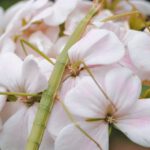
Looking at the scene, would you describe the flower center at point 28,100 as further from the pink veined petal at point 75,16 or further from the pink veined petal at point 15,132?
the pink veined petal at point 75,16

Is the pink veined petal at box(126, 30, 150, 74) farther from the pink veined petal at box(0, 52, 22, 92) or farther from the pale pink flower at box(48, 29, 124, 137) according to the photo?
the pink veined petal at box(0, 52, 22, 92)

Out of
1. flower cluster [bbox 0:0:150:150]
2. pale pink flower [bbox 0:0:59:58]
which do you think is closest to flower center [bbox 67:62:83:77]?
flower cluster [bbox 0:0:150:150]

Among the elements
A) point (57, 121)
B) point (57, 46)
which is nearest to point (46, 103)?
point (57, 121)

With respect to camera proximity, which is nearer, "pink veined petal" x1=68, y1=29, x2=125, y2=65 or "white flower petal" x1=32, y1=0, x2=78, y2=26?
"pink veined petal" x1=68, y1=29, x2=125, y2=65

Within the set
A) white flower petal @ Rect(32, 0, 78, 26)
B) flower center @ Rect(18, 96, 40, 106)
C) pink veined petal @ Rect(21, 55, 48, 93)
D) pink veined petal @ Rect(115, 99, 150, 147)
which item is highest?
pink veined petal @ Rect(21, 55, 48, 93)

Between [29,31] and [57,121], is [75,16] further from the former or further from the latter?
[57,121]

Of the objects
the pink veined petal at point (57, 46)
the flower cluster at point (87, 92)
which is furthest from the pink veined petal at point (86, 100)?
the pink veined petal at point (57, 46)

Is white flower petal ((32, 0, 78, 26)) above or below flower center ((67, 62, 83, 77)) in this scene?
below
